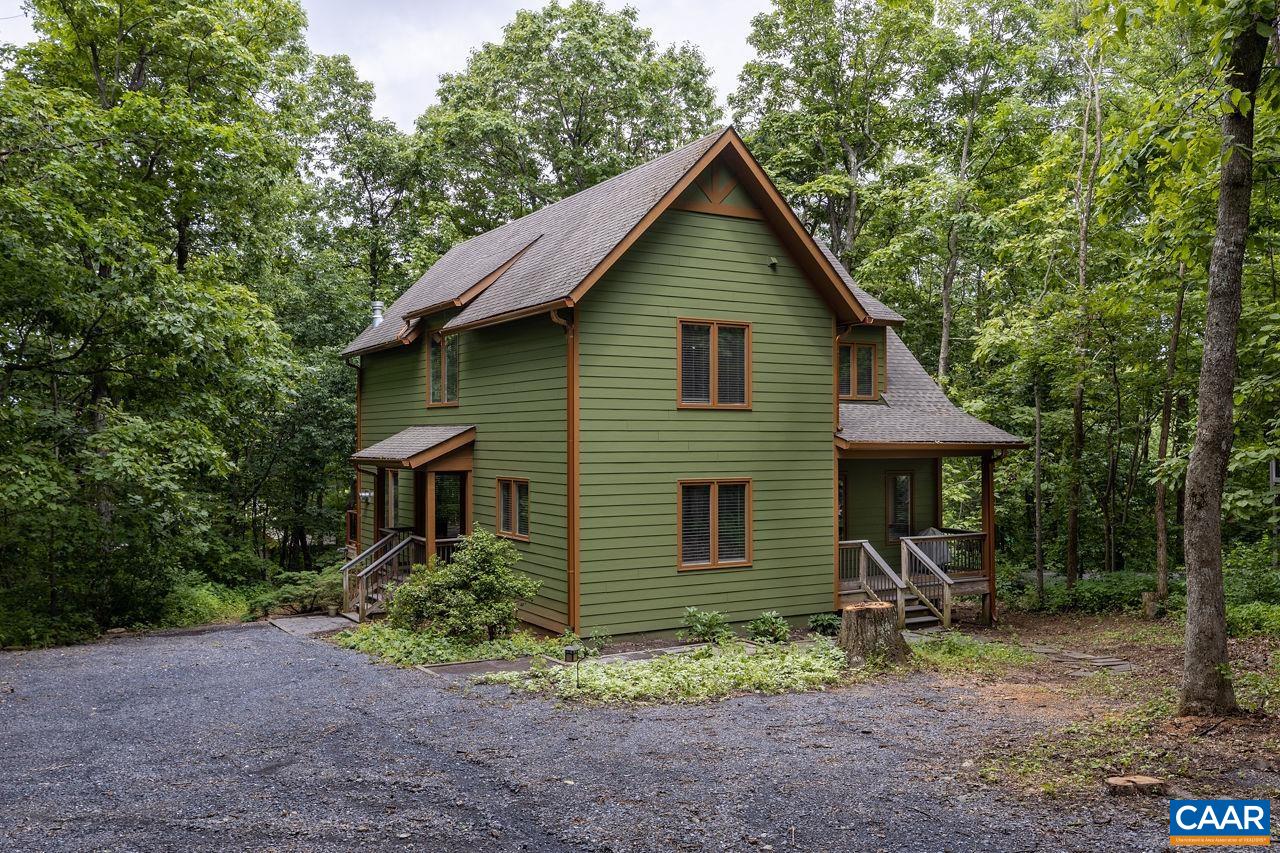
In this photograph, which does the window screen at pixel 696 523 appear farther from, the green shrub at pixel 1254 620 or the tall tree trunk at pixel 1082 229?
the tall tree trunk at pixel 1082 229

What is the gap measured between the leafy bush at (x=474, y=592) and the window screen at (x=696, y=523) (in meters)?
2.54

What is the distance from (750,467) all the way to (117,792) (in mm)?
10050

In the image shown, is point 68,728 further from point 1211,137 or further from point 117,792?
point 1211,137

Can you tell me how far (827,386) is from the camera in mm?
15445

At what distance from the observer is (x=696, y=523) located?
14.1 meters

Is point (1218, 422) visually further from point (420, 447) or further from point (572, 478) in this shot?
point (420, 447)

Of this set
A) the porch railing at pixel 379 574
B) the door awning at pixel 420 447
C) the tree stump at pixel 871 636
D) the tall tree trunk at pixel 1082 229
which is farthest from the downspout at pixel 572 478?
the tall tree trunk at pixel 1082 229

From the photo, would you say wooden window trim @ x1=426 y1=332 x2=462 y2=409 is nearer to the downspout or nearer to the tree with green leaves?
the downspout

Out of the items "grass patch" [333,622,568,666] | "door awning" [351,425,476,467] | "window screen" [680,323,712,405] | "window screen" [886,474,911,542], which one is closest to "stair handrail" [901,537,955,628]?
"window screen" [886,474,911,542]

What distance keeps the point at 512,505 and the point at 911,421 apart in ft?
26.7

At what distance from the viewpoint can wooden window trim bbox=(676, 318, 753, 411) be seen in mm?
14031

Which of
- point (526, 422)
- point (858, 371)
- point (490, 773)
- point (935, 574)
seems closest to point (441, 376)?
point (526, 422)

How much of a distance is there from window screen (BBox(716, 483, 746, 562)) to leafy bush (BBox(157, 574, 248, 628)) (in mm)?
10470

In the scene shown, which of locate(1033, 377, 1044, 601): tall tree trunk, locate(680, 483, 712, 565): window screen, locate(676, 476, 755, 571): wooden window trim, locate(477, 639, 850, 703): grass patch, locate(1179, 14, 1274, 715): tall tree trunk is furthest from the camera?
locate(1033, 377, 1044, 601): tall tree trunk
